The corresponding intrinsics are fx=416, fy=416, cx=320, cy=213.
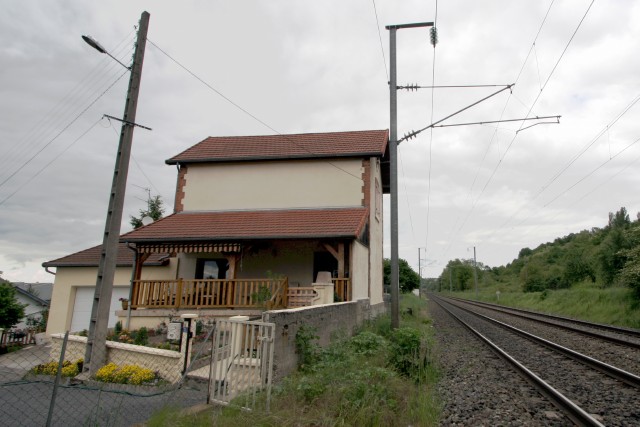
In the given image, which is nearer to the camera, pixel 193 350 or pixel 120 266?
pixel 193 350

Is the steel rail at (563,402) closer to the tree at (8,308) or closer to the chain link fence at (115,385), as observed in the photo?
the chain link fence at (115,385)

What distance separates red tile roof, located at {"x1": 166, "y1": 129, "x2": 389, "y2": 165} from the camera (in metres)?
17.5

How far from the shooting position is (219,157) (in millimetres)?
18016

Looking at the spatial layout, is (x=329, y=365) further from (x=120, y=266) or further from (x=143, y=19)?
(x=120, y=266)

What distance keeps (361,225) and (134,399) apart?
9.38m

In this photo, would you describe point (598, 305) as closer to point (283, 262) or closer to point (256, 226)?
point (283, 262)

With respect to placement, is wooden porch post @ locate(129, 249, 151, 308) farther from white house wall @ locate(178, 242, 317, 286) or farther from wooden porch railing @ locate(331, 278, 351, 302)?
wooden porch railing @ locate(331, 278, 351, 302)

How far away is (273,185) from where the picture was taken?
17672mm

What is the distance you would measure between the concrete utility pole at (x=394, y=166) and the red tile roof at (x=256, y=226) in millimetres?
2123

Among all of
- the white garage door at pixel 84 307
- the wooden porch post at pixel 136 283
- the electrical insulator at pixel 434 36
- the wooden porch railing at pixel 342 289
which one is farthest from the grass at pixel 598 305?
the white garage door at pixel 84 307

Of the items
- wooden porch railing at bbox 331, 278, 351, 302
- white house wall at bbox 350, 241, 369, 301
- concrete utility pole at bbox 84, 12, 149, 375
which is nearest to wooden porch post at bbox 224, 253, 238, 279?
wooden porch railing at bbox 331, 278, 351, 302

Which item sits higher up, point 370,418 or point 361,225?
point 361,225

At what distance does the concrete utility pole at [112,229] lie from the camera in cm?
864

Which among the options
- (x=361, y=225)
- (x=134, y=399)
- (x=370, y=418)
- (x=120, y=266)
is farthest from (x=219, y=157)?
(x=370, y=418)
